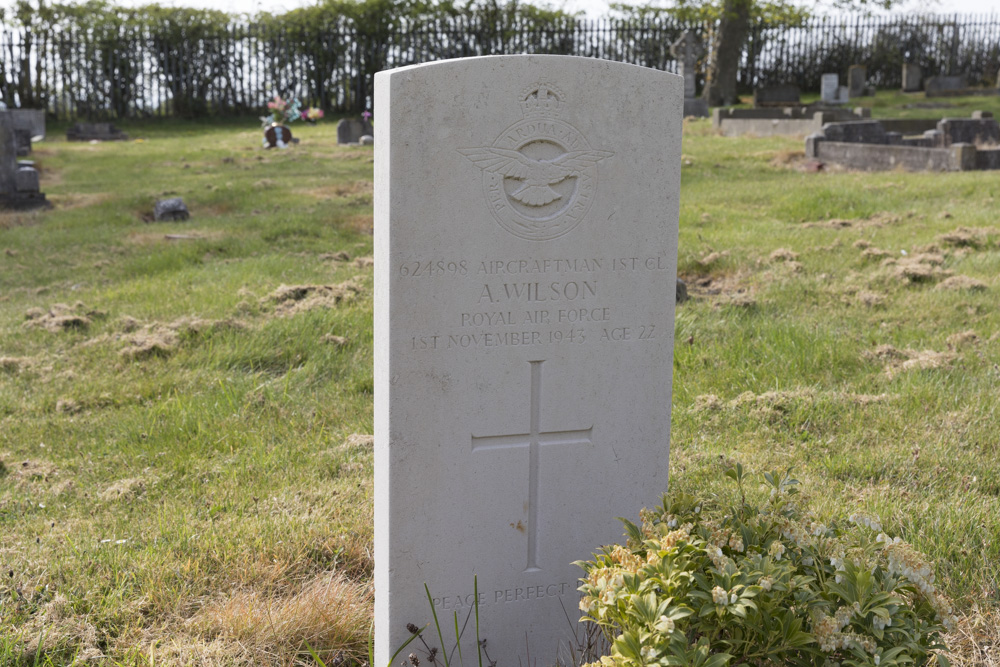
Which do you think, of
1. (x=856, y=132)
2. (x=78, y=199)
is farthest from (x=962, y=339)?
(x=78, y=199)

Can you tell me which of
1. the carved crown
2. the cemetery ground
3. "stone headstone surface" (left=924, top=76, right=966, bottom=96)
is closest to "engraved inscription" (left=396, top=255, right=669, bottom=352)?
the carved crown

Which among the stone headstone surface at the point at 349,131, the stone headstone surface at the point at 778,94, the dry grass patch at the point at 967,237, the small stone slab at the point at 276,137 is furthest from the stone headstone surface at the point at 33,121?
the dry grass patch at the point at 967,237

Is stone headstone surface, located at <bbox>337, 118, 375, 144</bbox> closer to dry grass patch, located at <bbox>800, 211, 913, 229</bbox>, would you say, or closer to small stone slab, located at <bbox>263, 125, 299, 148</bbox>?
small stone slab, located at <bbox>263, 125, 299, 148</bbox>

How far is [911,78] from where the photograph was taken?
2620 centimetres

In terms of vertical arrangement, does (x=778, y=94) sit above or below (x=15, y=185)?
above

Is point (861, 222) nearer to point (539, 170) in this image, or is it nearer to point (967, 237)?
point (967, 237)

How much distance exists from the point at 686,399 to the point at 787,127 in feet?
43.6

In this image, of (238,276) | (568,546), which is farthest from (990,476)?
(238,276)

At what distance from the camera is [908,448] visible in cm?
409

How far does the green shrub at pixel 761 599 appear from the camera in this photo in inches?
75.3

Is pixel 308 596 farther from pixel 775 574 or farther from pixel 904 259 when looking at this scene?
pixel 904 259

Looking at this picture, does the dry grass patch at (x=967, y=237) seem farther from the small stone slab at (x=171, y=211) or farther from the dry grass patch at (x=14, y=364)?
the small stone slab at (x=171, y=211)

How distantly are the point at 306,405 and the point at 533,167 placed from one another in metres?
2.73

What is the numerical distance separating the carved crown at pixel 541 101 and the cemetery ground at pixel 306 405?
52.1 inches
